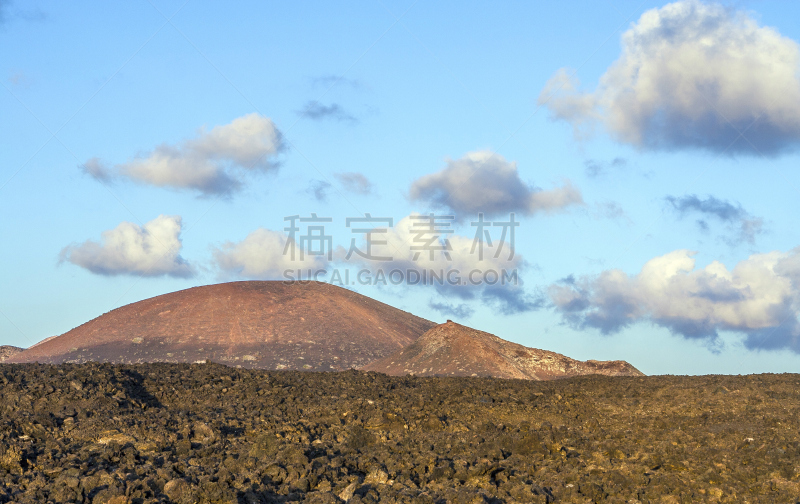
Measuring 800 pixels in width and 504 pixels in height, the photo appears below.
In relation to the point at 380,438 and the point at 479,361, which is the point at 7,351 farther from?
the point at 380,438

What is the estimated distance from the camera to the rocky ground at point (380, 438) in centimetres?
860

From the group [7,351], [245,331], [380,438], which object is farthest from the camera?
[7,351]

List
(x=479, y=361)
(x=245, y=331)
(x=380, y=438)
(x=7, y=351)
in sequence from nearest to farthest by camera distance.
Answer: (x=380, y=438)
(x=479, y=361)
(x=245, y=331)
(x=7, y=351)

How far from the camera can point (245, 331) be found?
40938mm

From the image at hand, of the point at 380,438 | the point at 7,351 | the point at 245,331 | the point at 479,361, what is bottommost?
the point at 380,438

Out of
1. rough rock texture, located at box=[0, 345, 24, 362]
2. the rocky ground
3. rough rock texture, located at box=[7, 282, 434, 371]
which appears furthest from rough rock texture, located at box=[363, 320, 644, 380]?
rough rock texture, located at box=[0, 345, 24, 362]

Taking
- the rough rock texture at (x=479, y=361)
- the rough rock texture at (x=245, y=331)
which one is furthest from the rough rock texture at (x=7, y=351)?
the rough rock texture at (x=479, y=361)

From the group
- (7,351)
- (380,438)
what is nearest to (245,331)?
(7,351)

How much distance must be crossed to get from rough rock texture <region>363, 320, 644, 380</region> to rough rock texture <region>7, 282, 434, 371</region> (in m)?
8.11

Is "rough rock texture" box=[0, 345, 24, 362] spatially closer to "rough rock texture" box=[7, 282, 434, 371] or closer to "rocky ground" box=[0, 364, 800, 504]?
"rough rock texture" box=[7, 282, 434, 371]

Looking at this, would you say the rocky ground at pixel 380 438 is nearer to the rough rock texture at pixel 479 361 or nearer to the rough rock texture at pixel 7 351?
the rough rock texture at pixel 479 361

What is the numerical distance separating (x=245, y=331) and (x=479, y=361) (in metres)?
18.3

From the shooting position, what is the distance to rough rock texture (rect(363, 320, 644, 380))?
27.6 meters

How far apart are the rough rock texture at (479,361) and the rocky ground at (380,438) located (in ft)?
33.0
